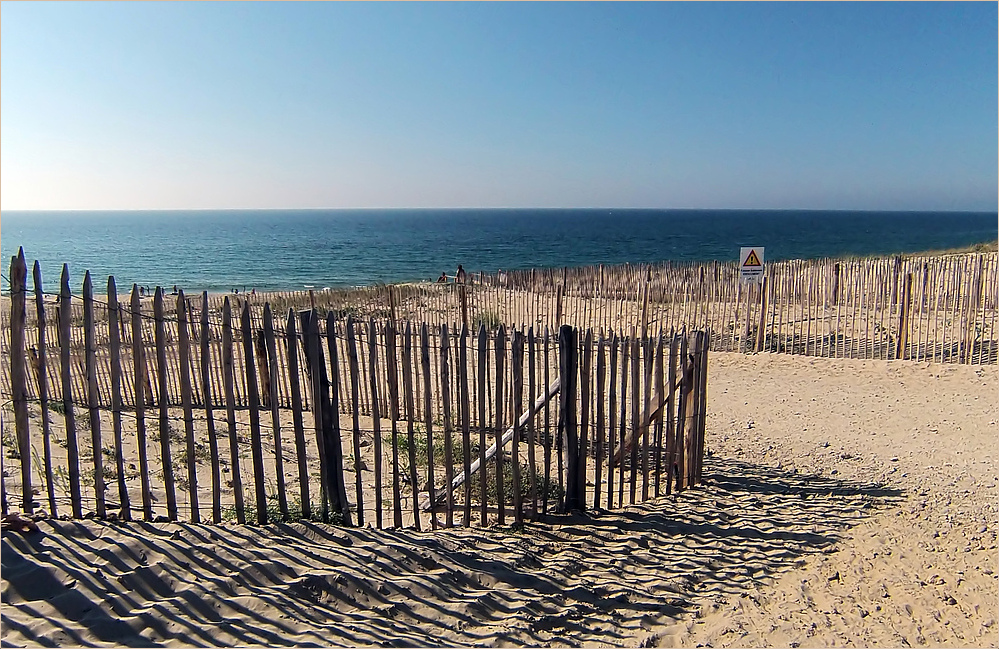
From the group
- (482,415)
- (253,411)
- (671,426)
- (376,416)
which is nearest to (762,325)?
(671,426)

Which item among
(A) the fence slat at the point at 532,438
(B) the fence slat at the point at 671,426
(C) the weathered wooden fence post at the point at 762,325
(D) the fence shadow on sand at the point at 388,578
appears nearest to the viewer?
(D) the fence shadow on sand at the point at 388,578

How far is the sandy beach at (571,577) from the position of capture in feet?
9.91

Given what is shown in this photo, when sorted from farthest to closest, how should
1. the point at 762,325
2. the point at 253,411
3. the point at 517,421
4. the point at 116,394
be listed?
the point at 762,325
the point at 517,421
the point at 253,411
the point at 116,394

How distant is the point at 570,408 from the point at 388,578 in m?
1.76

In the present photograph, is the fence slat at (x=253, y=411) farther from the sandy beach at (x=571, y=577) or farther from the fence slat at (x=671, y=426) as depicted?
the fence slat at (x=671, y=426)

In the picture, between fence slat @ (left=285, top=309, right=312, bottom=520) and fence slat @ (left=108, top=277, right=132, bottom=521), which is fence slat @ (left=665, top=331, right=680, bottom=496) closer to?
fence slat @ (left=285, top=309, right=312, bottom=520)

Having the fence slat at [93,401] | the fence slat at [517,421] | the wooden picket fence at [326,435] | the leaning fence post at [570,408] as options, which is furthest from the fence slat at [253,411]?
the leaning fence post at [570,408]

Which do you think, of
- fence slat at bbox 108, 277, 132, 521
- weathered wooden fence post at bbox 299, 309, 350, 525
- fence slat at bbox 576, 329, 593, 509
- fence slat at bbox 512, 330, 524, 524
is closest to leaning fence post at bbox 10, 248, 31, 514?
fence slat at bbox 108, 277, 132, 521

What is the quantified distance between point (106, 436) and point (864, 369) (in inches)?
386

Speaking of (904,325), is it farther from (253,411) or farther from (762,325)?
(253,411)

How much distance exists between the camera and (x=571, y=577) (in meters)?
3.71

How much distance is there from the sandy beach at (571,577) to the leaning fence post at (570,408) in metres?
0.20

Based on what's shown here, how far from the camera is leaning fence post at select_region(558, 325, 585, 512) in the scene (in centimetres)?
447

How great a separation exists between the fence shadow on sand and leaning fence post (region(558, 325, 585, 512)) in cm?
15
